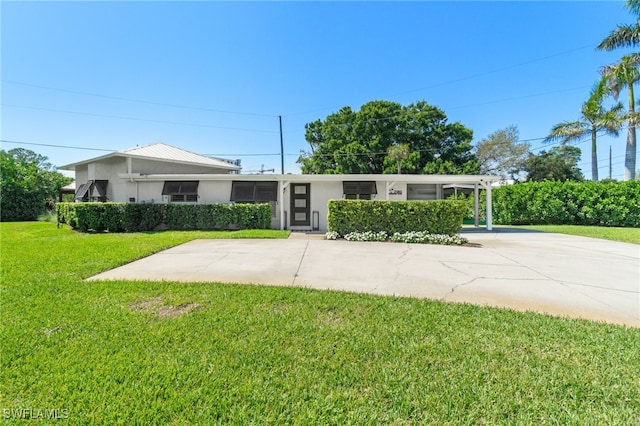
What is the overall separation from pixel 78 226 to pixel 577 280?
1617 centimetres

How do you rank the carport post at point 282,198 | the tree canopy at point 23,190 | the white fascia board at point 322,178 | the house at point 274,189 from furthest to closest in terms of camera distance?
1. the tree canopy at point 23,190
2. the house at point 274,189
3. the carport post at point 282,198
4. the white fascia board at point 322,178

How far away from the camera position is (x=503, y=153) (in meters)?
32.9

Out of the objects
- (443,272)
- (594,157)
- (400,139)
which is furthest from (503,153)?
(443,272)

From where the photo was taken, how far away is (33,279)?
448 centimetres

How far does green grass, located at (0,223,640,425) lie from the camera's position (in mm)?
1807

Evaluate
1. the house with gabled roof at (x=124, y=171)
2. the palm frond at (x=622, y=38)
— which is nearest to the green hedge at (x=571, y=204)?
the palm frond at (x=622, y=38)

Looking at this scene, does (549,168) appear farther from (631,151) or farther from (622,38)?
(622,38)

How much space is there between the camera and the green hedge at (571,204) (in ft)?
47.2

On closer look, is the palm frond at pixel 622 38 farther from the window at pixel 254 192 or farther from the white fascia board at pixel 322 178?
the window at pixel 254 192

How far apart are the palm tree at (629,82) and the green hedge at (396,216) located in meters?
16.3

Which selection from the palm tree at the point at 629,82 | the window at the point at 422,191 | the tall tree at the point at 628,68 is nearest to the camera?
the window at the point at 422,191

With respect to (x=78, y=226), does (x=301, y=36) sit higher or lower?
higher

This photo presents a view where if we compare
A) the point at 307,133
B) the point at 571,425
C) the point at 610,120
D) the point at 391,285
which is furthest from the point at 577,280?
the point at 307,133

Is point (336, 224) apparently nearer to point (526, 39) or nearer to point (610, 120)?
point (526, 39)
